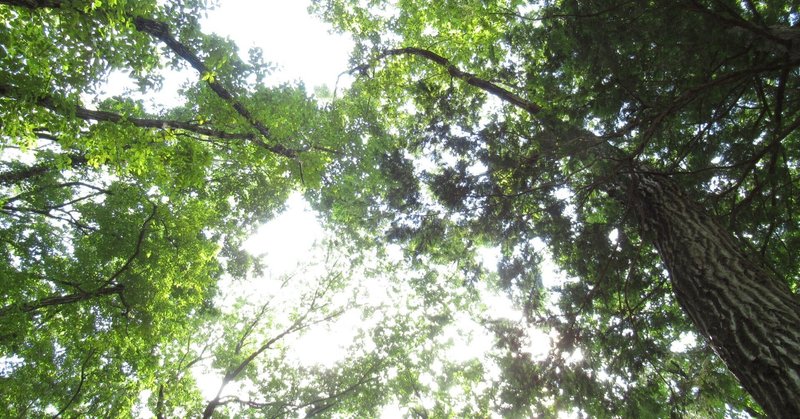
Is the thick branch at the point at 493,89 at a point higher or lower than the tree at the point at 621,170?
higher

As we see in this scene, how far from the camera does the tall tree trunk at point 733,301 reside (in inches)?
99.0

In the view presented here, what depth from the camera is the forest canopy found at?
11.8 feet

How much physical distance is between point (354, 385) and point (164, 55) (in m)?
11.8

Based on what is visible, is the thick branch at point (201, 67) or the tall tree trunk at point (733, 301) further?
the thick branch at point (201, 67)

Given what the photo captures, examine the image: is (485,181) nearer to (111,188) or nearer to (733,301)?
(733,301)

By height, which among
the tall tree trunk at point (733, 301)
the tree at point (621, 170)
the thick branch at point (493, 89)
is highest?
the thick branch at point (493, 89)

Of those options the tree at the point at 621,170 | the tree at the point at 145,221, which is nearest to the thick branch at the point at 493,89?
the tree at the point at 621,170

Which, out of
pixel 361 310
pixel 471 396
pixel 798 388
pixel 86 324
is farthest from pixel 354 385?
pixel 798 388

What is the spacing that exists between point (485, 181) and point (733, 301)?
3.84m

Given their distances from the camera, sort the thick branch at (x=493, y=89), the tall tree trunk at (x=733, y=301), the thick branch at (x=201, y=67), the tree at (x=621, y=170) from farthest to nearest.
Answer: the thick branch at (x=493, y=89)
the thick branch at (x=201, y=67)
the tree at (x=621, y=170)
the tall tree trunk at (x=733, y=301)

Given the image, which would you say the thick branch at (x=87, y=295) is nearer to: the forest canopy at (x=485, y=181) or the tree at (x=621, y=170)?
the forest canopy at (x=485, y=181)

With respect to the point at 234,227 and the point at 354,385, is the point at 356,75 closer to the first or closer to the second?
the point at 234,227

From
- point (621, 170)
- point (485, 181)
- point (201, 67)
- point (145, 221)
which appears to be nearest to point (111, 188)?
point (145, 221)

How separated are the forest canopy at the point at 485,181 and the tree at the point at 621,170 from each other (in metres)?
0.04
